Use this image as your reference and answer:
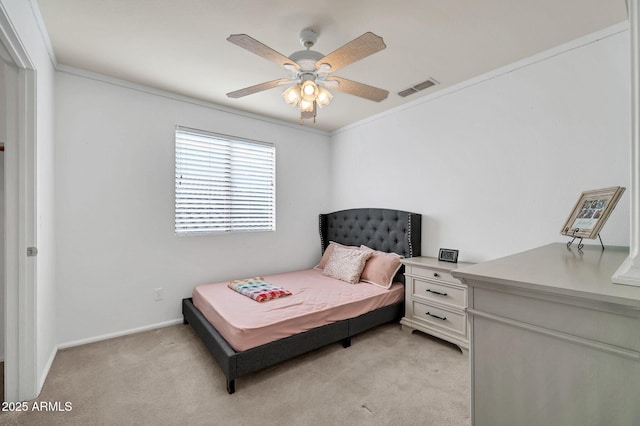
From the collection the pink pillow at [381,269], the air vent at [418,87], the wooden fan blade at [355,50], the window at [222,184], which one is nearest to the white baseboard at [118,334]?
the window at [222,184]

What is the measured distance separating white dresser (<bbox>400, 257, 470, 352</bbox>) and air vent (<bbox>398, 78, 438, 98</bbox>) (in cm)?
181

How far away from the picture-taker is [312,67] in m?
1.83

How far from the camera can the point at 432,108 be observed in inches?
121

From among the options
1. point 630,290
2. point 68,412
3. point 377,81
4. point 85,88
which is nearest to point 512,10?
point 377,81

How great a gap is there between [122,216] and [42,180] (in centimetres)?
80

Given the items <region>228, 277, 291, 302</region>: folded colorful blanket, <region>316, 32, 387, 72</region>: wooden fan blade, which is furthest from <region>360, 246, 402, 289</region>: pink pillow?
<region>316, 32, 387, 72</region>: wooden fan blade

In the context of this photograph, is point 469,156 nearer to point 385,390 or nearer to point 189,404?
point 385,390

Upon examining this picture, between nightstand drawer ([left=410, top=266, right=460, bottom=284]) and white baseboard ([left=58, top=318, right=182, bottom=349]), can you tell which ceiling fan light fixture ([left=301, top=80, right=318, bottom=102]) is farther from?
white baseboard ([left=58, top=318, right=182, bottom=349])

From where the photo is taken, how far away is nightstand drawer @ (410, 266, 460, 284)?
2553 mm

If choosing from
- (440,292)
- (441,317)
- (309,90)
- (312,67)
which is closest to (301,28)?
(312,67)

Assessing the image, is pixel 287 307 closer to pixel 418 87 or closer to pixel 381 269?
pixel 381 269

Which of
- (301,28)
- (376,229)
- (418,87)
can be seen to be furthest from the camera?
(376,229)

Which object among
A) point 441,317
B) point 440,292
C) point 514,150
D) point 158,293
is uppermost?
point 514,150

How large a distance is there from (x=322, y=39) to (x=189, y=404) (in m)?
2.70
